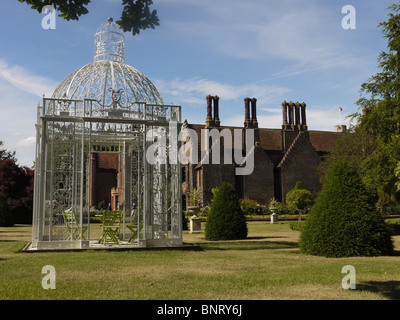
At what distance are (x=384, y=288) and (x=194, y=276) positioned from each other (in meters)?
3.30

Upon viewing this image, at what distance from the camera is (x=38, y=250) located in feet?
38.0

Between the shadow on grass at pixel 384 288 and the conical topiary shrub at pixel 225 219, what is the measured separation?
927cm

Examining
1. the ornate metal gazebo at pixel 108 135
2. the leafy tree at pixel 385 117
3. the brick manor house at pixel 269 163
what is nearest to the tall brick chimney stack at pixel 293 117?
the brick manor house at pixel 269 163

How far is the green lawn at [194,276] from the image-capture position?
6105 mm

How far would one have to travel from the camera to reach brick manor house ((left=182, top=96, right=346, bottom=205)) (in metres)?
42.4

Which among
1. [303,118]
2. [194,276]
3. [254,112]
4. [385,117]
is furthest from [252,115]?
[194,276]

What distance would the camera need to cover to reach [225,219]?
16.2 meters

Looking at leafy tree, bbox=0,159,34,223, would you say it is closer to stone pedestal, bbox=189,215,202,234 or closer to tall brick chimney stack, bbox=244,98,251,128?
stone pedestal, bbox=189,215,202,234

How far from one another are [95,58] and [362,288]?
11.7 metres

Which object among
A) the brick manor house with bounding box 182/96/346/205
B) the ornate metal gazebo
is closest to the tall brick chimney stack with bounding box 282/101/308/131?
the brick manor house with bounding box 182/96/346/205

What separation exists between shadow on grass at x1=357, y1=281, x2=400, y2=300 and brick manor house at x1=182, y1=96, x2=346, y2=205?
1331 inches

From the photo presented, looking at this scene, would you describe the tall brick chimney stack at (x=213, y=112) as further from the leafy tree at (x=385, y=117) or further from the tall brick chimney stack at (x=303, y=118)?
the leafy tree at (x=385, y=117)

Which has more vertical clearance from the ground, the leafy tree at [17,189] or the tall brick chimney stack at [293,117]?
the tall brick chimney stack at [293,117]
